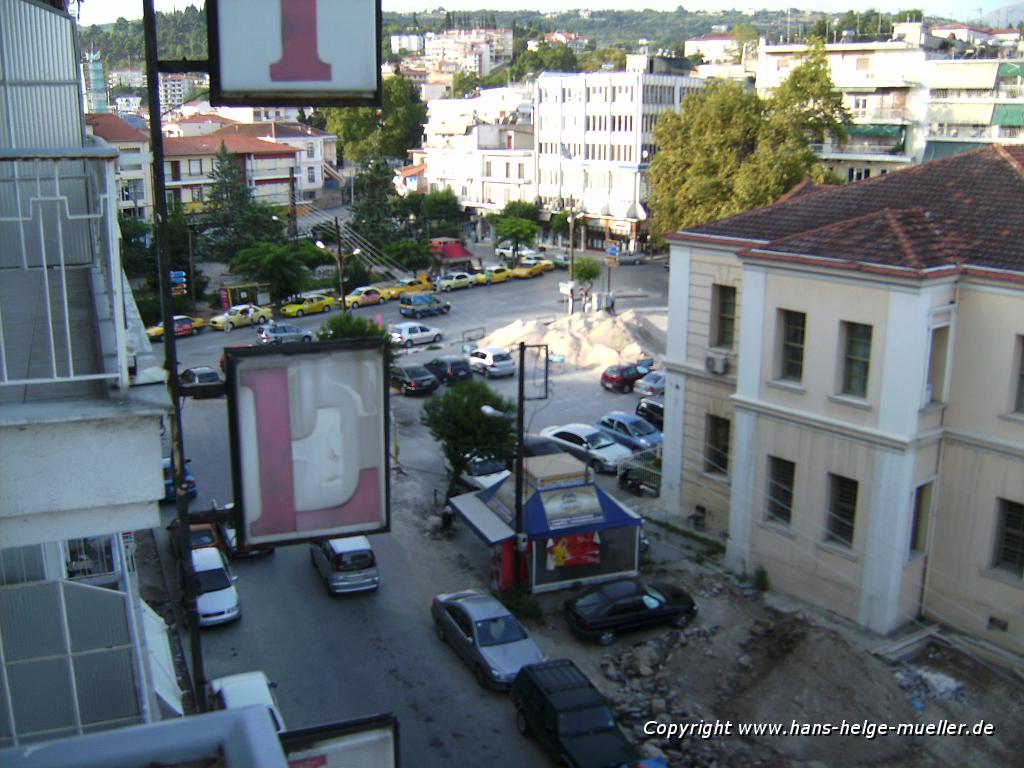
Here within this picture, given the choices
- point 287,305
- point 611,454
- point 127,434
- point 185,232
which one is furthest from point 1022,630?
point 185,232

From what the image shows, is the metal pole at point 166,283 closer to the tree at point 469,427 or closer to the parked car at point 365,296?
the tree at point 469,427

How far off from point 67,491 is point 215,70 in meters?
2.20

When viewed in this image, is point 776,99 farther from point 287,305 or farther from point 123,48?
point 123,48

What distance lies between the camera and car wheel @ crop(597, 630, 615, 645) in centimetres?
1589

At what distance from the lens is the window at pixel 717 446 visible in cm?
2003

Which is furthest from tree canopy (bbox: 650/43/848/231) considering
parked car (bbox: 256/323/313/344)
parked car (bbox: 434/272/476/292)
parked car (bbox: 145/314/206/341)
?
parked car (bbox: 145/314/206/341)

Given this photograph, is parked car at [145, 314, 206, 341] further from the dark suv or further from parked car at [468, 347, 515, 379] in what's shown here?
the dark suv

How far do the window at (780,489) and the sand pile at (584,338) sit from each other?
56.1 ft

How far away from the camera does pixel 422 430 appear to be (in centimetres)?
2772

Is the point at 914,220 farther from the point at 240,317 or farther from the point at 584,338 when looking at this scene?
the point at 240,317

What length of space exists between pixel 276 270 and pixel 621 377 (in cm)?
1936

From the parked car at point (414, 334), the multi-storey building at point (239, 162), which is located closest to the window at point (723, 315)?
the parked car at point (414, 334)

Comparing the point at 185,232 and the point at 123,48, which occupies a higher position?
the point at 123,48

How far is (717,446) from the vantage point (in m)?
20.2
